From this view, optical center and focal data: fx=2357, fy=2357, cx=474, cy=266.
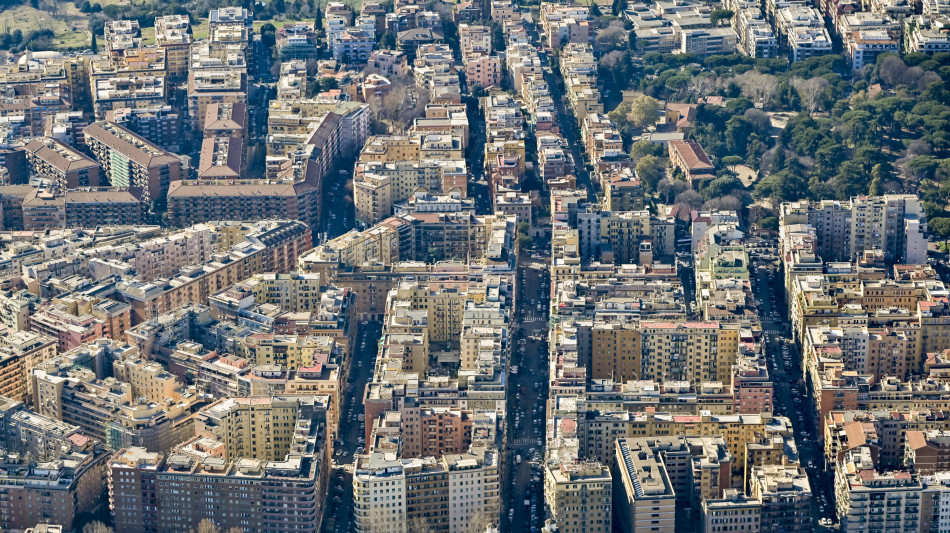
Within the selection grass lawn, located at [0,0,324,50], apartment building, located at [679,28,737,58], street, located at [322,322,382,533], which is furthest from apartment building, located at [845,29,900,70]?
street, located at [322,322,382,533]

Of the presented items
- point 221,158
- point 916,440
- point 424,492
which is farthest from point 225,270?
point 916,440

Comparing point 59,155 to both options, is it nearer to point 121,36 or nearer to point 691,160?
point 121,36

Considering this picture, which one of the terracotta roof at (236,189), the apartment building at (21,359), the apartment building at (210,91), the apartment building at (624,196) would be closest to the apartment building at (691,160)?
the apartment building at (624,196)

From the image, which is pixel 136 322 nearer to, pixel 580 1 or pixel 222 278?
pixel 222 278

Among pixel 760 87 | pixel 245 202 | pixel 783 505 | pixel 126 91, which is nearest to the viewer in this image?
pixel 783 505

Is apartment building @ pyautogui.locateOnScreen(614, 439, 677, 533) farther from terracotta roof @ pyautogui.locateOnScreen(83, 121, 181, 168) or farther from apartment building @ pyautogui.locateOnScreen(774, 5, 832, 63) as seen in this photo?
apartment building @ pyautogui.locateOnScreen(774, 5, 832, 63)

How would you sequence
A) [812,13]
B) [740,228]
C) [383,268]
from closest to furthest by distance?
1. [383,268]
2. [740,228]
3. [812,13]

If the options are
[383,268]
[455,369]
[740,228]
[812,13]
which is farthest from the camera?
[812,13]

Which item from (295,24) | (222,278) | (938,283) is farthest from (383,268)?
(295,24)

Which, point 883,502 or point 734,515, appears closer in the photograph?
point 734,515
